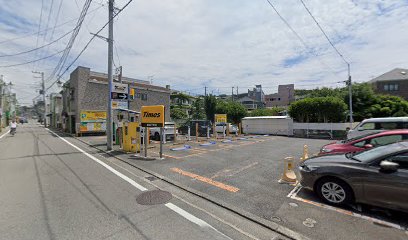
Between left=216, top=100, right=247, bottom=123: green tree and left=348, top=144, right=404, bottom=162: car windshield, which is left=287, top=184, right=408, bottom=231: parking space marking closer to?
left=348, top=144, right=404, bottom=162: car windshield

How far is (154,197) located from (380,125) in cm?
1029

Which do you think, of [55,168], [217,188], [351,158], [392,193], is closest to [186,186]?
[217,188]

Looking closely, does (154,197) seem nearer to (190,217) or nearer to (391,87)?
(190,217)

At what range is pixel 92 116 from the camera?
22406 millimetres

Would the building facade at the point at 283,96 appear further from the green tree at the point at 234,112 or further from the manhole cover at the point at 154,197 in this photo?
the manhole cover at the point at 154,197

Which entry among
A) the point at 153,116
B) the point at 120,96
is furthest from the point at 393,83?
the point at 120,96

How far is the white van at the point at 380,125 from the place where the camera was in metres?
9.07

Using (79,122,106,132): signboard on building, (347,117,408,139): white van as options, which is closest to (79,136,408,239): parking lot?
(347,117,408,139): white van

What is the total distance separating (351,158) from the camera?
4.39m

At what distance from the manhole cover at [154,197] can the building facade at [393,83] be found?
4440 cm

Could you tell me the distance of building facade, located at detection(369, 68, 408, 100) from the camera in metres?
35.2

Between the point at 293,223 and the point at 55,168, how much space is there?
7.71m

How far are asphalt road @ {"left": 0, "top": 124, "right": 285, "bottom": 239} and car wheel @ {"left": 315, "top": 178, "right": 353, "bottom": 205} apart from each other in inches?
66.0

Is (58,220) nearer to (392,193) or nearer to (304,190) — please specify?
(304,190)
